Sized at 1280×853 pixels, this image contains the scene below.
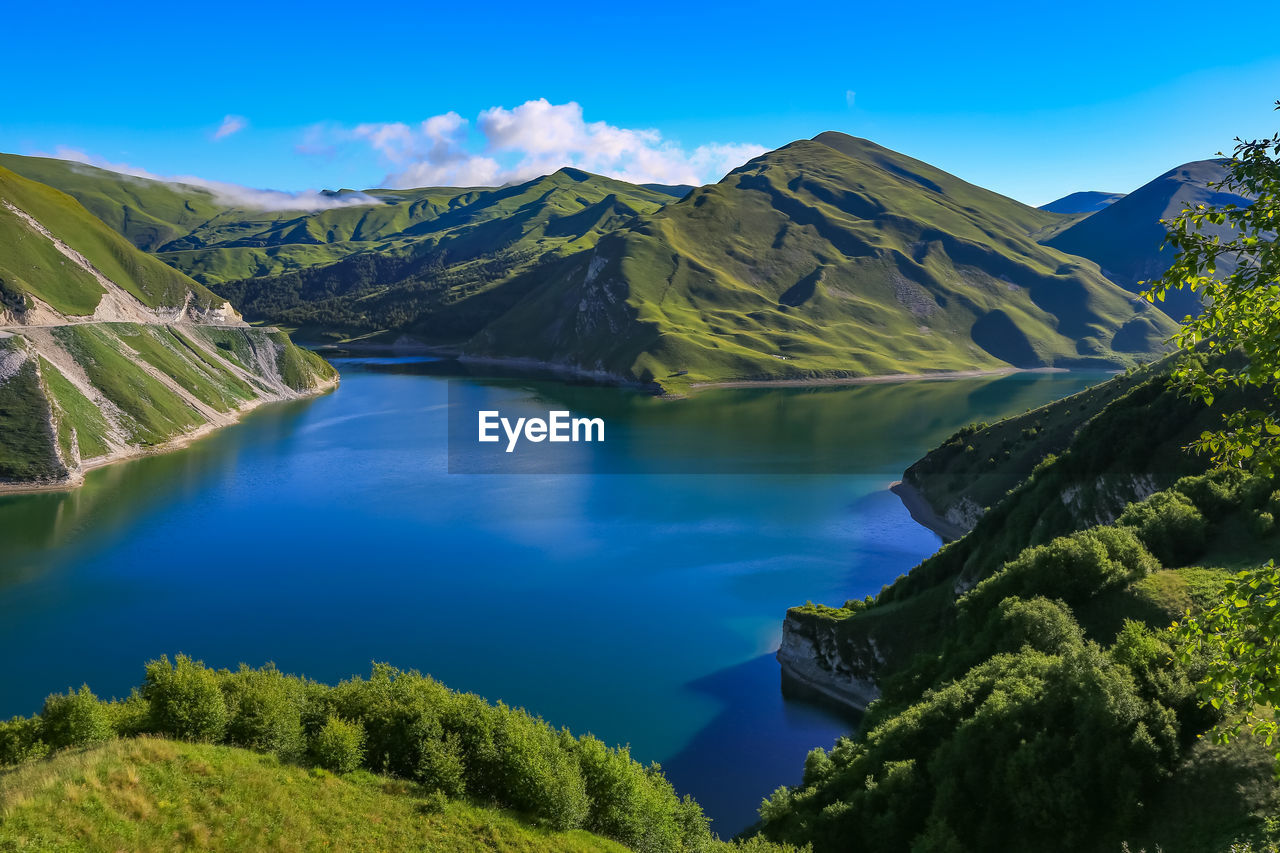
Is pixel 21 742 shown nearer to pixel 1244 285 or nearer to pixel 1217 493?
pixel 1244 285

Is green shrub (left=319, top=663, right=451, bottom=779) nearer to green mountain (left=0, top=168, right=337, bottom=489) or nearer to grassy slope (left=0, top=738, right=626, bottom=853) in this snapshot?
grassy slope (left=0, top=738, right=626, bottom=853)

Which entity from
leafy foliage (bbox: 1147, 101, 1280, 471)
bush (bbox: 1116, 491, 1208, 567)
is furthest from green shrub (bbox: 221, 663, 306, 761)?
bush (bbox: 1116, 491, 1208, 567)

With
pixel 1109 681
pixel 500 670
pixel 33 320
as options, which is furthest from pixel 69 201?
pixel 1109 681

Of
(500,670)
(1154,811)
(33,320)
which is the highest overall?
(33,320)

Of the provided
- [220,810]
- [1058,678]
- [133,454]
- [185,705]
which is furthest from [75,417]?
[1058,678]

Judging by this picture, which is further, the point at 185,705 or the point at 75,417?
the point at 75,417

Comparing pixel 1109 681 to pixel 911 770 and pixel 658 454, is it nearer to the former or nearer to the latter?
pixel 911 770
